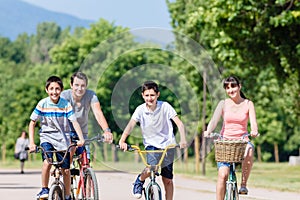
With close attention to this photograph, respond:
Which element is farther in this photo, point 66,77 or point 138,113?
point 66,77

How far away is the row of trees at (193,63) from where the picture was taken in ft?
57.7

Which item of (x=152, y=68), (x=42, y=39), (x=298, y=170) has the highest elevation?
(x=42, y=39)

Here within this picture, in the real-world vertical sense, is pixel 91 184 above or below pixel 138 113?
below

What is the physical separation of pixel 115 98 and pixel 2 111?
56.8 m

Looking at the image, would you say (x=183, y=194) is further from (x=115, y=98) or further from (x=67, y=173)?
(x=67, y=173)

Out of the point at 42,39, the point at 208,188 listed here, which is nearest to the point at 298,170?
the point at 208,188

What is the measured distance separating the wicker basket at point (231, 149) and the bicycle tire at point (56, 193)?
1.89 meters

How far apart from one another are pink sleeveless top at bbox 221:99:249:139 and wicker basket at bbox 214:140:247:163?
523 mm

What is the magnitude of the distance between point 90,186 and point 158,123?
117cm

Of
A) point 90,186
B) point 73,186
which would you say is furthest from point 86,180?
point 73,186

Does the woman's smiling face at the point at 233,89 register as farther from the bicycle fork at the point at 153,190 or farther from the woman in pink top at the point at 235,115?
the bicycle fork at the point at 153,190

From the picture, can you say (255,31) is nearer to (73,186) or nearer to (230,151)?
(73,186)

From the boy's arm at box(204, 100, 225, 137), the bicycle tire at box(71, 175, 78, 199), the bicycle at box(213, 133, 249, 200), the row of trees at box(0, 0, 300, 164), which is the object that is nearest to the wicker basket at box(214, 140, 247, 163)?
the bicycle at box(213, 133, 249, 200)

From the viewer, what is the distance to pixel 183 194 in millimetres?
17672
